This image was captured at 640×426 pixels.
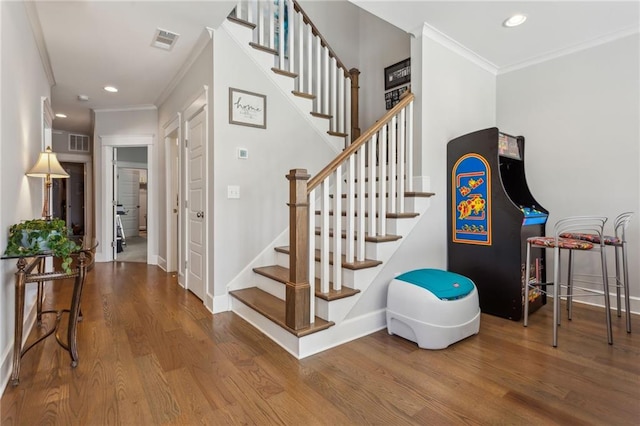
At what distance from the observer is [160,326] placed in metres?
2.58

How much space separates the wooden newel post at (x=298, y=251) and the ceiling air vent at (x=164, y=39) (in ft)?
6.42

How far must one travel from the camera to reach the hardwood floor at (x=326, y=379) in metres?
1.51

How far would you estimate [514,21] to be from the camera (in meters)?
2.71

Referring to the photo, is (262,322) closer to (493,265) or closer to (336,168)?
(336,168)

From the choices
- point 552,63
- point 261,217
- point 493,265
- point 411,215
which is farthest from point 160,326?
point 552,63

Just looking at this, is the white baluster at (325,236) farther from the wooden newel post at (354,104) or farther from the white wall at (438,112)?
the wooden newel post at (354,104)

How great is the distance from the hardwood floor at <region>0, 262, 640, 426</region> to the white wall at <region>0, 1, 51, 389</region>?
449 millimetres

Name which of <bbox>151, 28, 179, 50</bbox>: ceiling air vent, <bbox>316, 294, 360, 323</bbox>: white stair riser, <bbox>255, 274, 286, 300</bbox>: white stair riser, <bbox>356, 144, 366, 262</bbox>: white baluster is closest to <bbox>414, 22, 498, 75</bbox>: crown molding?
<bbox>356, 144, 366, 262</bbox>: white baluster

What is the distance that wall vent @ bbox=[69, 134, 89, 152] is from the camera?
6918 millimetres

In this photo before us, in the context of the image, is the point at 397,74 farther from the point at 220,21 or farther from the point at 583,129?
the point at 220,21

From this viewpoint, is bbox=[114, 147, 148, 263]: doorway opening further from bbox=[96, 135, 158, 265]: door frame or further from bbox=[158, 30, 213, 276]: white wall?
bbox=[158, 30, 213, 276]: white wall

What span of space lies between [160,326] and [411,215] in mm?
2239

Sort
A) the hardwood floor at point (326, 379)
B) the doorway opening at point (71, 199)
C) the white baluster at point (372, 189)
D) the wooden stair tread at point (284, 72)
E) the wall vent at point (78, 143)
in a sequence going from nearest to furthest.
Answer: the hardwood floor at point (326, 379), the white baluster at point (372, 189), the wooden stair tread at point (284, 72), the wall vent at point (78, 143), the doorway opening at point (71, 199)

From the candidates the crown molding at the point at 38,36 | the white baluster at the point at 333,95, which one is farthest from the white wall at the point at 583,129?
the crown molding at the point at 38,36
